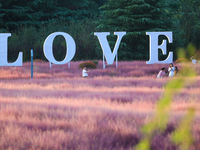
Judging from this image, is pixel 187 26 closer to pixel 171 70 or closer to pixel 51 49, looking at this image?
pixel 171 70

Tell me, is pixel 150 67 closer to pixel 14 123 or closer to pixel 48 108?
pixel 48 108

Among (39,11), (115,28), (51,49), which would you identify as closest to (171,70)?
(51,49)

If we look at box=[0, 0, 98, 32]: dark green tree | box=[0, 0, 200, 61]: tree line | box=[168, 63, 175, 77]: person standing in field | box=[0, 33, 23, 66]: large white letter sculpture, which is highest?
box=[0, 0, 98, 32]: dark green tree

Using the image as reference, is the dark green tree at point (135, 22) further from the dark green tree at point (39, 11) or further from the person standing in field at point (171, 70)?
the person standing in field at point (171, 70)

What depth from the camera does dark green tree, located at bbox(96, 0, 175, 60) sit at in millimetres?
24109

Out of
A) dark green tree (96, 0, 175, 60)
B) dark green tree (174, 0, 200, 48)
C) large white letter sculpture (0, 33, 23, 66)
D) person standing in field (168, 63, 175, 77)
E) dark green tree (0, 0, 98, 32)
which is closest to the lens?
person standing in field (168, 63, 175, 77)

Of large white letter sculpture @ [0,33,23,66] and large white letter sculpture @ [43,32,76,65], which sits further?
large white letter sculpture @ [43,32,76,65]

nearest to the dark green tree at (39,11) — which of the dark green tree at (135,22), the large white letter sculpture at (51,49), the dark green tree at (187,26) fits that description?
the dark green tree at (135,22)

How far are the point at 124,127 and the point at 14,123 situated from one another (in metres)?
2.12

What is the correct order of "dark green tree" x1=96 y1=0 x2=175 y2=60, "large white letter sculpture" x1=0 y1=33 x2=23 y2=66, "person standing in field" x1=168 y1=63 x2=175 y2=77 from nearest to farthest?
"person standing in field" x1=168 y1=63 x2=175 y2=77
"large white letter sculpture" x1=0 y1=33 x2=23 y2=66
"dark green tree" x1=96 y1=0 x2=175 y2=60

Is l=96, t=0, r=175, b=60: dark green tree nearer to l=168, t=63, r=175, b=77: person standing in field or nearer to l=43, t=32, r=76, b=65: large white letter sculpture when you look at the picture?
l=43, t=32, r=76, b=65: large white letter sculpture

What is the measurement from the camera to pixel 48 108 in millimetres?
6410

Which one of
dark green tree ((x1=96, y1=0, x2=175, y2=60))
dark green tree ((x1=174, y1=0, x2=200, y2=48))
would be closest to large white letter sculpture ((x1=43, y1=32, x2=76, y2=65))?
dark green tree ((x1=96, y1=0, x2=175, y2=60))

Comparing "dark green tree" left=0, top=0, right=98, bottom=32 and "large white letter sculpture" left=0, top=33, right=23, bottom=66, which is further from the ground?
"dark green tree" left=0, top=0, right=98, bottom=32
